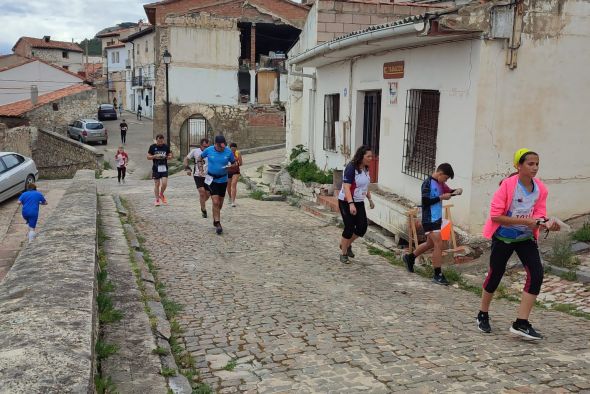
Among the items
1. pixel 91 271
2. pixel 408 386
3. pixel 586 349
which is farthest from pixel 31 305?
pixel 586 349

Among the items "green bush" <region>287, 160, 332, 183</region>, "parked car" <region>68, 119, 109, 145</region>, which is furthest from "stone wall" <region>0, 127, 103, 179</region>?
"green bush" <region>287, 160, 332, 183</region>

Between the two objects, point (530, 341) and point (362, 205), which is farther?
point (362, 205)

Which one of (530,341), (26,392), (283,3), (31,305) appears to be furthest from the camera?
(283,3)

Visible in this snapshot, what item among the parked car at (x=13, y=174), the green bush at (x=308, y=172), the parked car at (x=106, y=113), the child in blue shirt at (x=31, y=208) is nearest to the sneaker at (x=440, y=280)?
the green bush at (x=308, y=172)

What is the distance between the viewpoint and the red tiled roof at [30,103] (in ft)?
108

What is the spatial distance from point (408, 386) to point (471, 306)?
2300mm

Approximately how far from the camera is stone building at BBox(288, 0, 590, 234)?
7.36m

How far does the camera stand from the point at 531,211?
4594 millimetres

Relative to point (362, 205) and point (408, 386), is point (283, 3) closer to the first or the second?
point (362, 205)

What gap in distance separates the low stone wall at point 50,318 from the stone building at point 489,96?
4.98m

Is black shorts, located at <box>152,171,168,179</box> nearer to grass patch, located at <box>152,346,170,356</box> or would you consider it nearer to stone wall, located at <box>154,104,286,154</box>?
grass patch, located at <box>152,346,170,356</box>

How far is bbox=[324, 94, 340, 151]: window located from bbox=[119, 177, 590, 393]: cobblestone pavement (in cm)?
567

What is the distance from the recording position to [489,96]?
7438 millimetres

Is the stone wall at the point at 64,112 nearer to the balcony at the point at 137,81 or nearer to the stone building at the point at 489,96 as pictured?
the balcony at the point at 137,81
